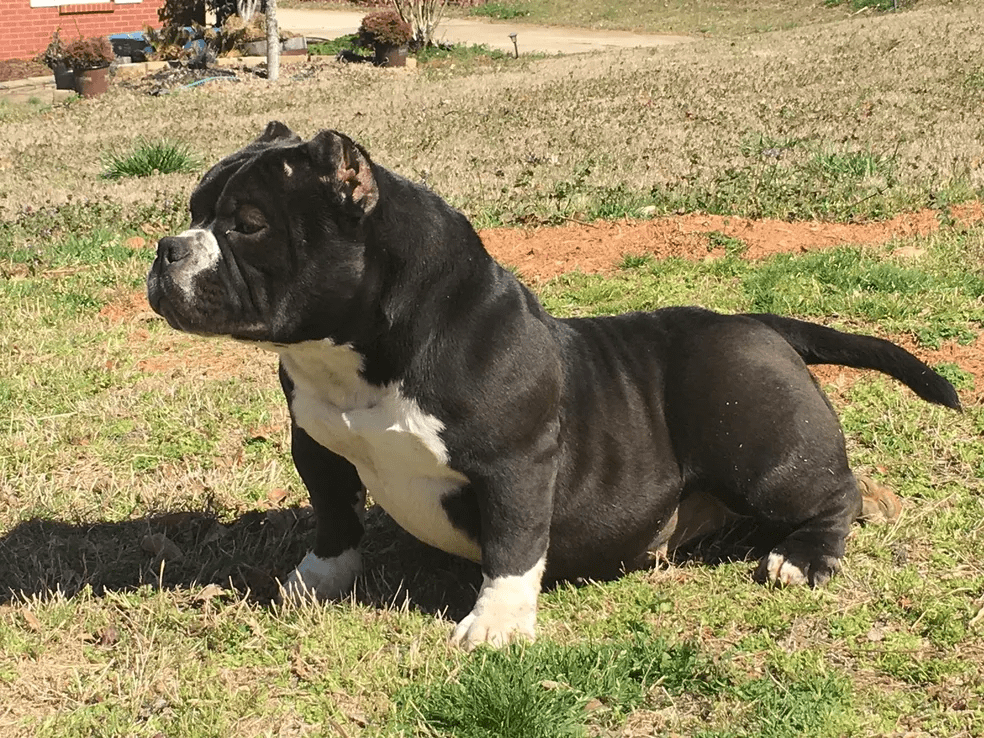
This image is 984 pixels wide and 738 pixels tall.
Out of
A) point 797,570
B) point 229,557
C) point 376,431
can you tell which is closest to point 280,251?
point 376,431

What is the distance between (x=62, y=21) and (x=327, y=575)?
2761 centimetres

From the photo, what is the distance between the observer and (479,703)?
3615 mm

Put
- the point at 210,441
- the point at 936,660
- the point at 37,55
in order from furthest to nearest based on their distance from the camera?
the point at 37,55
the point at 210,441
the point at 936,660

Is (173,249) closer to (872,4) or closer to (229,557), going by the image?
(229,557)

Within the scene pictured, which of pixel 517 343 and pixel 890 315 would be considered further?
pixel 890 315

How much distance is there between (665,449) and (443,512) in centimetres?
87

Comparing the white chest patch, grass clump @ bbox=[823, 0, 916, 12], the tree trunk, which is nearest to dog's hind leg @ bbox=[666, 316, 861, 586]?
the white chest patch

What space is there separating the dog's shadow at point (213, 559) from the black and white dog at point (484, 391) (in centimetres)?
22

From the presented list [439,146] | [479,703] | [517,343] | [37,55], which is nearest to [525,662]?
[479,703]

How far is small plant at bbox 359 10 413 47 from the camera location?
23219 millimetres

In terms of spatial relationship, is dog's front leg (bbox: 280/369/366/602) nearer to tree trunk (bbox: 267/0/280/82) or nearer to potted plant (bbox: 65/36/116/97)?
tree trunk (bbox: 267/0/280/82)

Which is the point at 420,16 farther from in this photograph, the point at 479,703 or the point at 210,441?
the point at 479,703

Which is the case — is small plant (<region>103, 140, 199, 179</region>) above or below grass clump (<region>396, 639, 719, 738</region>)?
above

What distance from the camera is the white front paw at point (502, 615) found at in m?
3.94
